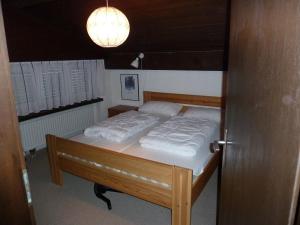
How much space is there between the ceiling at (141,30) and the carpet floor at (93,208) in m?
1.93

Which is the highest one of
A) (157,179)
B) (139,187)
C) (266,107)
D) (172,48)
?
(172,48)

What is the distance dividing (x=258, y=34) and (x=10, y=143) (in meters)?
0.84

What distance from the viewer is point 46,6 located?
118 inches

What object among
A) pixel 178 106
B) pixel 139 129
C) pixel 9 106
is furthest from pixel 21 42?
pixel 9 106

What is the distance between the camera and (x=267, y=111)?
0.61m

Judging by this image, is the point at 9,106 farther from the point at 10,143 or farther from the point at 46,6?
the point at 46,6

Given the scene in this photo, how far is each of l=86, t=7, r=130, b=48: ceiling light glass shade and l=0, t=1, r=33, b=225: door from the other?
141cm

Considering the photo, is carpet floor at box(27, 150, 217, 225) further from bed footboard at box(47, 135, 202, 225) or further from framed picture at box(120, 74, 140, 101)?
framed picture at box(120, 74, 140, 101)

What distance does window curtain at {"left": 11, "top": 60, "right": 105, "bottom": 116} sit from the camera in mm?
3320

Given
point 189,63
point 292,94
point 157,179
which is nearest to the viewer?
point 292,94

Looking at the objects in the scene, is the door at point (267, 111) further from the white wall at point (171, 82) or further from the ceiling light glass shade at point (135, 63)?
the ceiling light glass shade at point (135, 63)

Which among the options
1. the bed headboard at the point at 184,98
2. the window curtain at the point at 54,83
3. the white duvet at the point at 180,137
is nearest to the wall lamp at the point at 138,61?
the bed headboard at the point at 184,98

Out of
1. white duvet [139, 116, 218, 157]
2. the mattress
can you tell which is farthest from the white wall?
the mattress

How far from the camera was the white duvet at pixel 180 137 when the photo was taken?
2290mm
